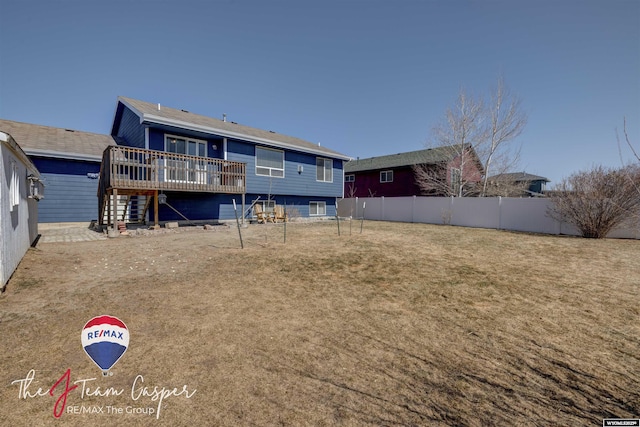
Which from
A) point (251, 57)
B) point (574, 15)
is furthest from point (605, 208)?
point (251, 57)

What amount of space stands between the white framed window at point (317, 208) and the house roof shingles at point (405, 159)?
912 centimetres

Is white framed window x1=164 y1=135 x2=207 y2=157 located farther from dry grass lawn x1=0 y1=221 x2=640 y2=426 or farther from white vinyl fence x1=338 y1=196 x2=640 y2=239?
white vinyl fence x1=338 y1=196 x2=640 y2=239

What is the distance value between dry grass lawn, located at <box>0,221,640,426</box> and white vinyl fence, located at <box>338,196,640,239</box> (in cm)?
772

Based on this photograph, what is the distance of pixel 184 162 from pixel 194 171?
996 mm

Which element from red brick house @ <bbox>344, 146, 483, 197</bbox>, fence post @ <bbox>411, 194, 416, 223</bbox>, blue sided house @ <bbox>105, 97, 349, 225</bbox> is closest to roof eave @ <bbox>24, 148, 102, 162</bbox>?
blue sided house @ <bbox>105, 97, 349, 225</bbox>

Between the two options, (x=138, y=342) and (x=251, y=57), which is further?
(x=251, y=57)

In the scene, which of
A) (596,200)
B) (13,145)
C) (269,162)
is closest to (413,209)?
(596,200)

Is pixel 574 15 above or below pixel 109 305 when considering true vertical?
above

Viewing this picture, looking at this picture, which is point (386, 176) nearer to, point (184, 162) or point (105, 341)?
point (184, 162)

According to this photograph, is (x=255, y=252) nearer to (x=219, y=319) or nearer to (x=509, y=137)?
(x=219, y=319)

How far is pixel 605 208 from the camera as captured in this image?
33.2ft

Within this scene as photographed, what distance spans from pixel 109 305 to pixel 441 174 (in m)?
20.7

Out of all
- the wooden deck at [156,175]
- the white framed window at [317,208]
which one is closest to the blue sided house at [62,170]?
the wooden deck at [156,175]

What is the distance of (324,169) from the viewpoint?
17672mm
